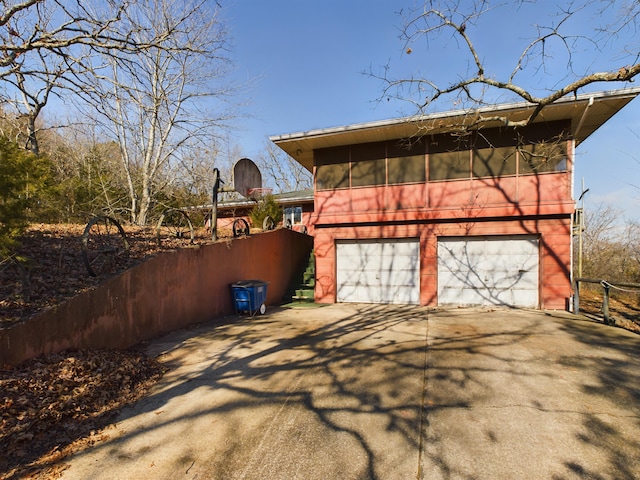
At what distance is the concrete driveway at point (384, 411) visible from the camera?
263 centimetres

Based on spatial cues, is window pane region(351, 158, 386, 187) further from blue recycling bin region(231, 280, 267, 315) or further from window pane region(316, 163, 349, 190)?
blue recycling bin region(231, 280, 267, 315)

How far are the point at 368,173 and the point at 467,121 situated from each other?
3.10 metres

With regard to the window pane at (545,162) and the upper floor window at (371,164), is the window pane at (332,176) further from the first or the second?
the window pane at (545,162)

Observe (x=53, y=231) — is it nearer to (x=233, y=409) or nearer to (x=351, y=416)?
(x=233, y=409)

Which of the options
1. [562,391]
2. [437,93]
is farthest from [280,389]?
[437,93]

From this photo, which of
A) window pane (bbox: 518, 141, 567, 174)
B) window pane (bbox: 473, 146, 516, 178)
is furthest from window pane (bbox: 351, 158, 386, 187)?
window pane (bbox: 518, 141, 567, 174)

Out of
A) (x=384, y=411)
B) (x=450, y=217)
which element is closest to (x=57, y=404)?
(x=384, y=411)

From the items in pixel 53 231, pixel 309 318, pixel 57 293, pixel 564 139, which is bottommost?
pixel 309 318

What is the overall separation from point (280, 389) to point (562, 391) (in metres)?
3.33

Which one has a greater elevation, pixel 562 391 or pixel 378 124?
pixel 378 124

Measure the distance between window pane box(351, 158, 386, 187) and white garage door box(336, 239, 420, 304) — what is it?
1.90m

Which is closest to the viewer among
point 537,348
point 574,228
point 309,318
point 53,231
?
point 537,348

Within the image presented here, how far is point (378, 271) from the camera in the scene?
10.2m

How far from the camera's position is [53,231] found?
7.28m
